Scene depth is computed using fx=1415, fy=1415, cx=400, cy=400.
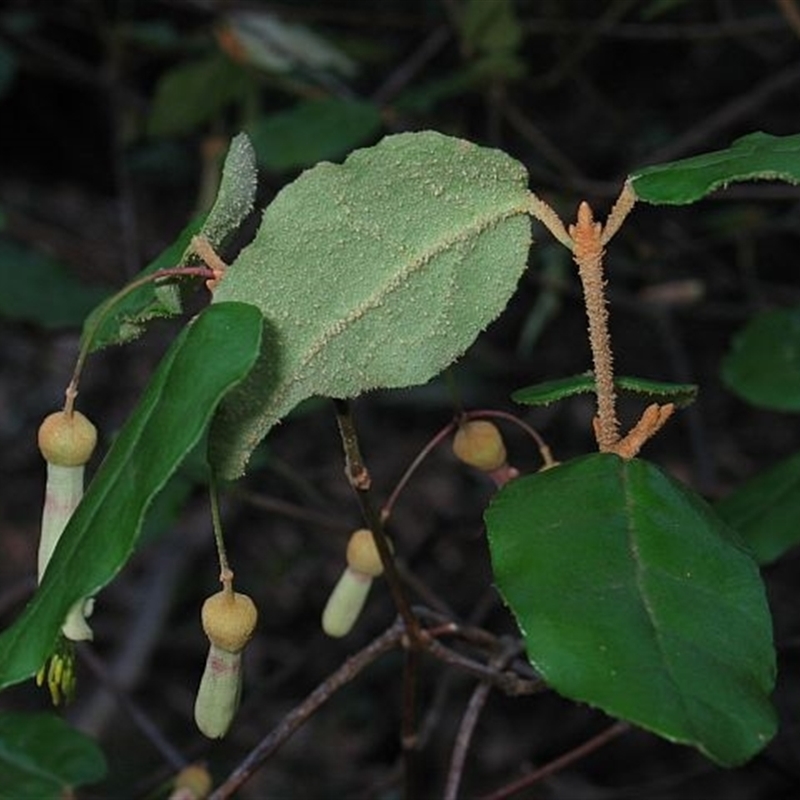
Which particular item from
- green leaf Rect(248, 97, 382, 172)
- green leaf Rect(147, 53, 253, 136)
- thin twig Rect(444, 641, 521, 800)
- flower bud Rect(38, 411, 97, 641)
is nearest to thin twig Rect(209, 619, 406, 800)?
thin twig Rect(444, 641, 521, 800)

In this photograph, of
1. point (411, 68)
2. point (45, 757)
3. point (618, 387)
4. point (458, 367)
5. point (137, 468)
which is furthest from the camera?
point (458, 367)

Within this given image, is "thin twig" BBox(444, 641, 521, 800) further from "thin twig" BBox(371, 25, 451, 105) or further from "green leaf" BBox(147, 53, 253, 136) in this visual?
"thin twig" BBox(371, 25, 451, 105)

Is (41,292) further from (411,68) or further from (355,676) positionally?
(355,676)

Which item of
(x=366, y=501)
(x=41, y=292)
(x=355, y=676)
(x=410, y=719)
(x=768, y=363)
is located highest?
(x=366, y=501)

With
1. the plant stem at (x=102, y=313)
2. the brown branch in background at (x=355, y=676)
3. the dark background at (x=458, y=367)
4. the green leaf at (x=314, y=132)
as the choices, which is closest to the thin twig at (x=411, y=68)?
the dark background at (x=458, y=367)

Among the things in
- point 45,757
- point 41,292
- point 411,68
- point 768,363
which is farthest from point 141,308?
point 411,68

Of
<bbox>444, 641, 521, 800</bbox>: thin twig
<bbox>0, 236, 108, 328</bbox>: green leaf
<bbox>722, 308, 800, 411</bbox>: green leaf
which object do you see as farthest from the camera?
<bbox>0, 236, 108, 328</bbox>: green leaf

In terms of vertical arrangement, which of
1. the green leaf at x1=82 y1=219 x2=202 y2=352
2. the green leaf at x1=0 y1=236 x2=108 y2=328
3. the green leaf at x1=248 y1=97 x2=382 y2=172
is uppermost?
the green leaf at x1=82 y1=219 x2=202 y2=352
